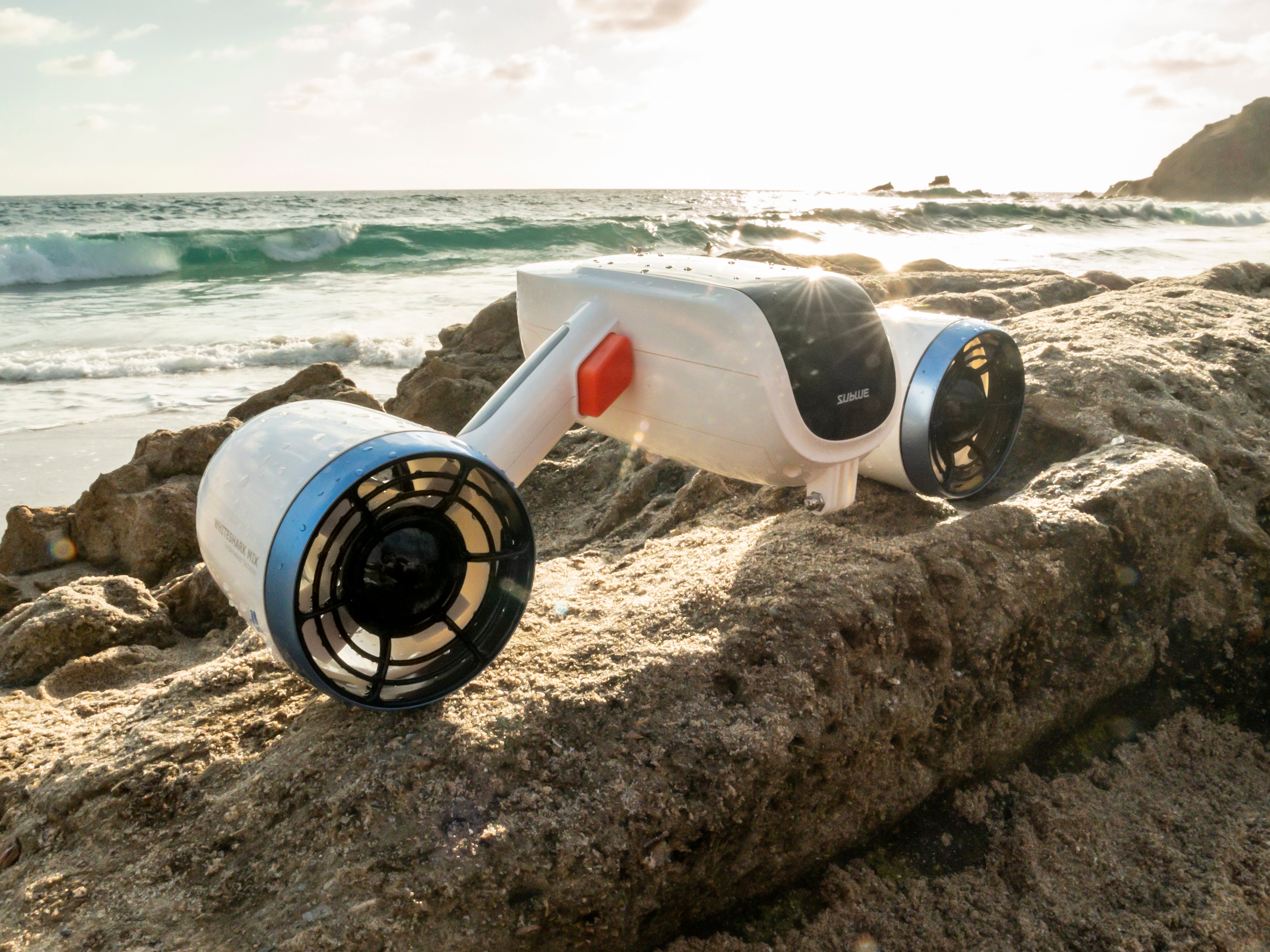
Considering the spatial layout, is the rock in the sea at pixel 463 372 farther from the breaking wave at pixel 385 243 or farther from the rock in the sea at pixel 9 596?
the breaking wave at pixel 385 243

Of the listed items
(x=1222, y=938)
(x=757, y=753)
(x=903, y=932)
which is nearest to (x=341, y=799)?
(x=757, y=753)

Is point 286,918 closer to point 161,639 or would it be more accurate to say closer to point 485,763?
point 485,763

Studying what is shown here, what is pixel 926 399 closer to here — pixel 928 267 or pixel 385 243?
pixel 928 267

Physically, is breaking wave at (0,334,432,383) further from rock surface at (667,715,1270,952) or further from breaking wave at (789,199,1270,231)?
breaking wave at (789,199,1270,231)

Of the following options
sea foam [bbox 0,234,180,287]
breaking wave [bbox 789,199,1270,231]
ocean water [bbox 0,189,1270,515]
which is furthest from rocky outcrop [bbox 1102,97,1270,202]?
sea foam [bbox 0,234,180,287]

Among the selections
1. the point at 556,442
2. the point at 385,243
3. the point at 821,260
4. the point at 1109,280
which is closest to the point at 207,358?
the point at 821,260

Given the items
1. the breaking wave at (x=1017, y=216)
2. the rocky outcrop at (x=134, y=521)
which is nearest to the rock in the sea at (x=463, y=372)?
the rocky outcrop at (x=134, y=521)

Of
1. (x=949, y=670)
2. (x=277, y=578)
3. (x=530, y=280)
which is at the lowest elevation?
(x=949, y=670)

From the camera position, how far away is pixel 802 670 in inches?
63.4

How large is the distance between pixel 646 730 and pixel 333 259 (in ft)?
60.0

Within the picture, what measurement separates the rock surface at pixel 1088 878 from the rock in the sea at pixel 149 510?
2880 mm

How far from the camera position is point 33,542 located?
3619 millimetres

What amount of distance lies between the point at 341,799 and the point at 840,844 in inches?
35.3

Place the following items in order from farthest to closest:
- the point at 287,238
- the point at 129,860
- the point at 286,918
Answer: the point at 287,238 < the point at 129,860 < the point at 286,918
